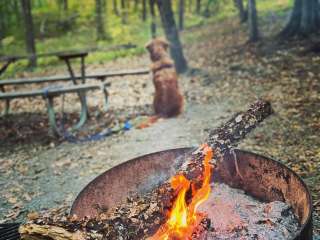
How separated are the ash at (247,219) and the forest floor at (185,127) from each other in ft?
2.34

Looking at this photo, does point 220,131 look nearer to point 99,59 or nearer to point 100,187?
point 100,187

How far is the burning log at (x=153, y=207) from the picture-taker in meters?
2.66

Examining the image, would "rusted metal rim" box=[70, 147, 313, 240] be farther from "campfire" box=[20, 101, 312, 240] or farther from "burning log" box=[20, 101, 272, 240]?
"burning log" box=[20, 101, 272, 240]

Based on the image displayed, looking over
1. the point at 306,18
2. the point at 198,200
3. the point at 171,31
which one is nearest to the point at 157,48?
the point at 171,31

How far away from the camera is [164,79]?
698 centimetres

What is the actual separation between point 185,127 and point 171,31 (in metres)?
4.66

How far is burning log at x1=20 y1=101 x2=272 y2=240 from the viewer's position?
2656 mm

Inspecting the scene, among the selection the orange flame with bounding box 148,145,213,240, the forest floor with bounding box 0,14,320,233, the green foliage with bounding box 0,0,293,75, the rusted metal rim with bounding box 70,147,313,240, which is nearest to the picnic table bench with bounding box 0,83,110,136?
the forest floor with bounding box 0,14,320,233

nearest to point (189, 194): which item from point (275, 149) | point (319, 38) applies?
point (275, 149)

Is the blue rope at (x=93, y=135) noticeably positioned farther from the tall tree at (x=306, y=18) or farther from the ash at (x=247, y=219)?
the tall tree at (x=306, y=18)

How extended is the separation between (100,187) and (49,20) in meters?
25.2

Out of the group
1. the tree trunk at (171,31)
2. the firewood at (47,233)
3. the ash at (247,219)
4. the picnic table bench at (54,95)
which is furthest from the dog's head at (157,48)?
Result: the firewood at (47,233)

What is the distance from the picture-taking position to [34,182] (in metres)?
5.50

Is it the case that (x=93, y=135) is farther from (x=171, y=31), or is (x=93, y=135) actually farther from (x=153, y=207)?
(x=171, y=31)
